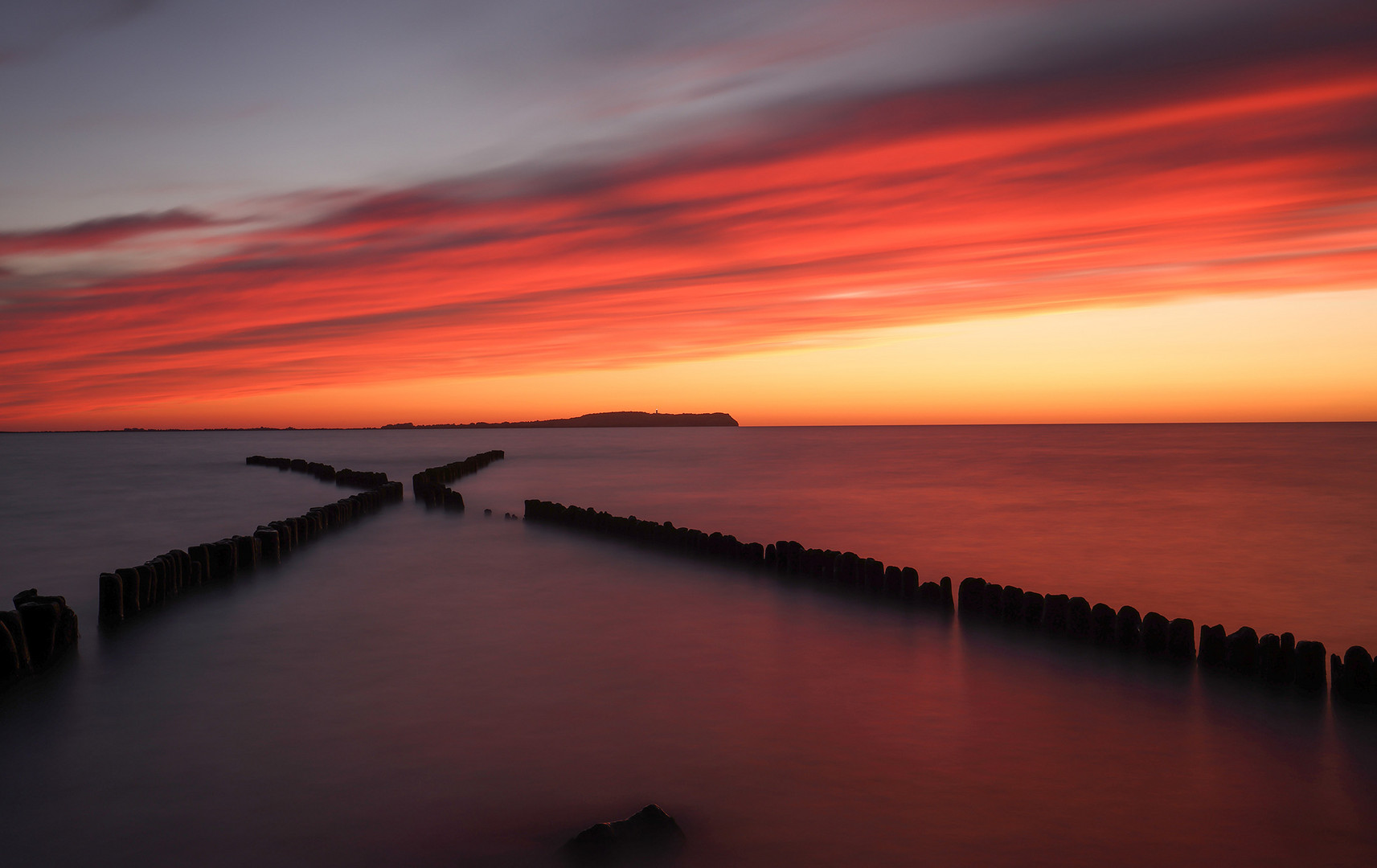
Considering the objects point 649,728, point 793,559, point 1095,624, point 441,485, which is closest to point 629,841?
point 649,728

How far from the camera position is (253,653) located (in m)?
8.34

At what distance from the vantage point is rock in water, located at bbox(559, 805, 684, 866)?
4414mm

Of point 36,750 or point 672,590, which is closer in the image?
point 36,750

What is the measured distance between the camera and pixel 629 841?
4.53 meters

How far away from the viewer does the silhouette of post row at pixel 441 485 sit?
2203cm

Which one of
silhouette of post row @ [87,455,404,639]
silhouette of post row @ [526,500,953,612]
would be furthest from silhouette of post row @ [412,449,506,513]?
silhouette of post row @ [526,500,953,612]

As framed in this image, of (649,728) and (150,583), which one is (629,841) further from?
(150,583)

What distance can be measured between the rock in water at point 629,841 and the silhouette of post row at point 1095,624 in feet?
17.7

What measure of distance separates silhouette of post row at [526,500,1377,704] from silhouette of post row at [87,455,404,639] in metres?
6.83

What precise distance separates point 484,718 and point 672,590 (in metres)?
5.18

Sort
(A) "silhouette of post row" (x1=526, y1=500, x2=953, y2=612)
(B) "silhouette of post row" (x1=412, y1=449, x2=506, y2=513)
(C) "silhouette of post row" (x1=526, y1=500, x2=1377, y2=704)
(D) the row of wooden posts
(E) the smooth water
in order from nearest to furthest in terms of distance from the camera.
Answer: (E) the smooth water < (C) "silhouette of post row" (x1=526, y1=500, x2=1377, y2=704) < (D) the row of wooden posts < (A) "silhouette of post row" (x1=526, y1=500, x2=953, y2=612) < (B) "silhouette of post row" (x1=412, y1=449, x2=506, y2=513)

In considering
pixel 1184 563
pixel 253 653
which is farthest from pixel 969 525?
pixel 253 653

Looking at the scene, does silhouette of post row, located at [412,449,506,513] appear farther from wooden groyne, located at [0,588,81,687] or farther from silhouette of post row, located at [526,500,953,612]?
wooden groyne, located at [0,588,81,687]

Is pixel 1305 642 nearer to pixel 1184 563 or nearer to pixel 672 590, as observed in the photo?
pixel 672 590
